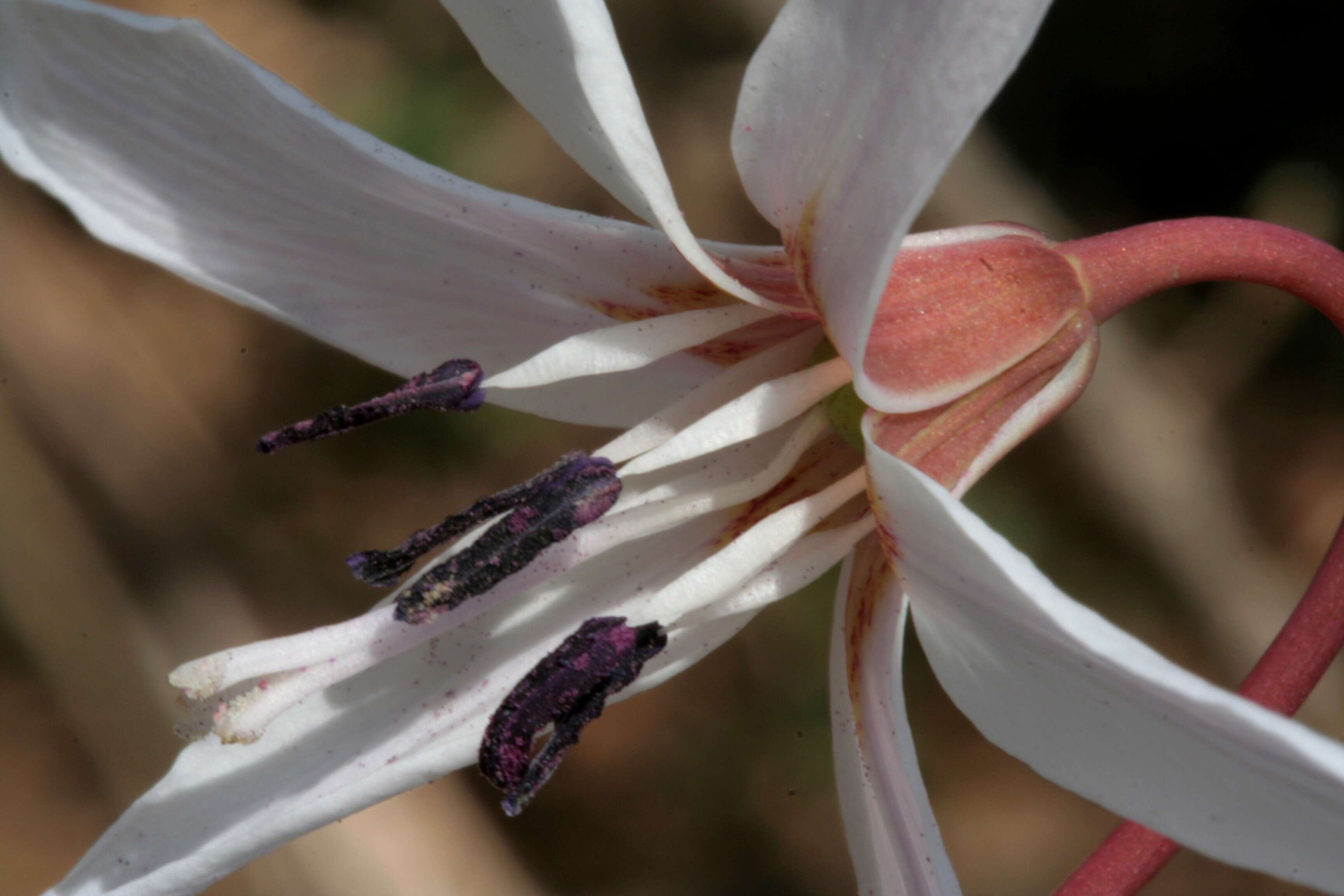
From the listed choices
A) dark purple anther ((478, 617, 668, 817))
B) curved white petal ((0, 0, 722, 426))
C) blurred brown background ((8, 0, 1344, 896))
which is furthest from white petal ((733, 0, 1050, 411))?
blurred brown background ((8, 0, 1344, 896))

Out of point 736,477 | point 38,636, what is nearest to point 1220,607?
point 736,477

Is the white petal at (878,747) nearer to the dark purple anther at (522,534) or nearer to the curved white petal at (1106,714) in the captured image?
the curved white petal at (1106,714)

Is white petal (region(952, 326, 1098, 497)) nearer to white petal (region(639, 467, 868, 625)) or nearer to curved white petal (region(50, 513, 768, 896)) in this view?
white petal (region(639, 467, 868, 625))

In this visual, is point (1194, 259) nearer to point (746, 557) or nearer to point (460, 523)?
point (746, 557)

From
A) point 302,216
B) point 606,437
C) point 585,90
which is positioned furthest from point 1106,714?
point 606,437

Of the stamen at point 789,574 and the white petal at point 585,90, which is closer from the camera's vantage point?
the white petal at point 585,90

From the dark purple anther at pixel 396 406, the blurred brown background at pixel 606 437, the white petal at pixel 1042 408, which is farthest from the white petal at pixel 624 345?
Result: the blurred brown background at pixel 606 437
